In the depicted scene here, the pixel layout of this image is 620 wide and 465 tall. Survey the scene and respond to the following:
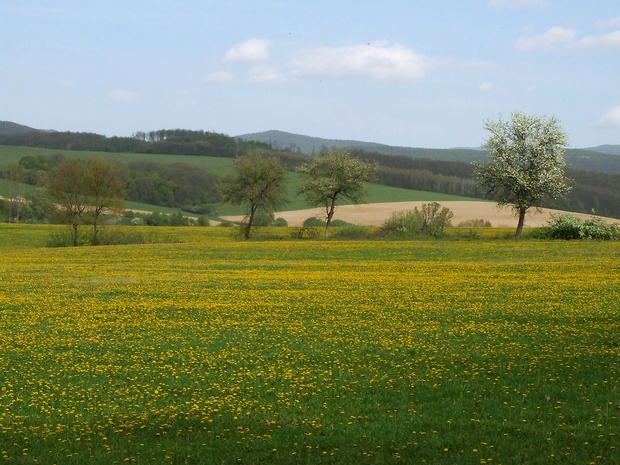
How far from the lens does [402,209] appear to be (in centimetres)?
9938

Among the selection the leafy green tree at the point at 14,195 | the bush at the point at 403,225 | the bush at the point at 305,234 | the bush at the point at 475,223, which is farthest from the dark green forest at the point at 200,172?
the bush at the point at 403,225

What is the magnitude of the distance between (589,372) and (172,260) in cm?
3534

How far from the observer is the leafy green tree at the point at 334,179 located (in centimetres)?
6581

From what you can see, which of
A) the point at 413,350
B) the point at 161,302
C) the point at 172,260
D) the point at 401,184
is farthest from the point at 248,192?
the point at 401,184

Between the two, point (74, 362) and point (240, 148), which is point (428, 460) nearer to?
point (74, 362)

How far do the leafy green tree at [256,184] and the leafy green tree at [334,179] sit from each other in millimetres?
2394

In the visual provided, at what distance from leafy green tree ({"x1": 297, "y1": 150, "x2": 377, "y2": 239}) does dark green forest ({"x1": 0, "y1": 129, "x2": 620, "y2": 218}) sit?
37.7 ft

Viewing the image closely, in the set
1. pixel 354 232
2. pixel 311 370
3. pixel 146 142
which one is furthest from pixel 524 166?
pixel 146 142

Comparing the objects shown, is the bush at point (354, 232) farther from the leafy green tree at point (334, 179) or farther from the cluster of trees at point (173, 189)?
the cluster of trees at point (173, 189)

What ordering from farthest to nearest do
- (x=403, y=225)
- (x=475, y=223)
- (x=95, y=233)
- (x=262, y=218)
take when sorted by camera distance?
(x=475, y=223)
(x=262, y=218)
(x=403, y=225)
(x=95, y=233)

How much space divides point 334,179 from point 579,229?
847 inches

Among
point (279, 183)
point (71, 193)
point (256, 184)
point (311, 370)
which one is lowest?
point (311, 370)

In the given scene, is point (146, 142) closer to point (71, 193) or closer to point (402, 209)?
point (402, 209)

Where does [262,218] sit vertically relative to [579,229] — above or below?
below
